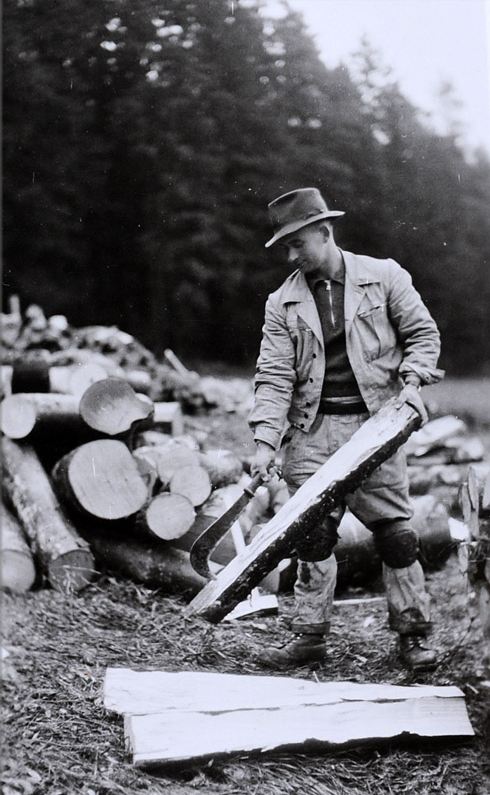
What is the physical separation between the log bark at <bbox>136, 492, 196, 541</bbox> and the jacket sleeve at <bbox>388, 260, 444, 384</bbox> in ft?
3.81

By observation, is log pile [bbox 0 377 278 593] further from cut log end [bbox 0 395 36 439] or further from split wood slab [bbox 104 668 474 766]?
split wood slab [bbox 104 668 474 766]

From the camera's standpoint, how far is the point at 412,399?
296 cm

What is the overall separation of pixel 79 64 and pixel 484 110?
65.6 inches

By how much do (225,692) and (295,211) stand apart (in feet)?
5.79

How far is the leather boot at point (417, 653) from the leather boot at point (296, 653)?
32cm

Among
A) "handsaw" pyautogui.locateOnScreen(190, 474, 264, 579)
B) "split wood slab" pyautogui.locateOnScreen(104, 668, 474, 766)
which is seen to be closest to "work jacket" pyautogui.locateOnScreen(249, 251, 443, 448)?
"handsaw" pyautogui.locateOnScreen(190, 474, 264, 579)

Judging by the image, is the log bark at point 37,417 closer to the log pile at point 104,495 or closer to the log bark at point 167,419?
the log pile at point 104,495

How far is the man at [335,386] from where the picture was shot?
3113 millimetres

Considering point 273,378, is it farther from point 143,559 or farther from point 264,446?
point 143,559

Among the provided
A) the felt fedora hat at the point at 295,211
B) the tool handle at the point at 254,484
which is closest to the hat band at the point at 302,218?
the felt fedora hat at the point at 295,211

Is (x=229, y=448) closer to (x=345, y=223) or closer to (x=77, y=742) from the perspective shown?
(x=345, y=223)

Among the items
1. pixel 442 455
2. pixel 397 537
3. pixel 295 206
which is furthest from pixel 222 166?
pixel 442 455

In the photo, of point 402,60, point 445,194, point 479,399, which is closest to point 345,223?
point 445,194

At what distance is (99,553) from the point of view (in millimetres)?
3701
